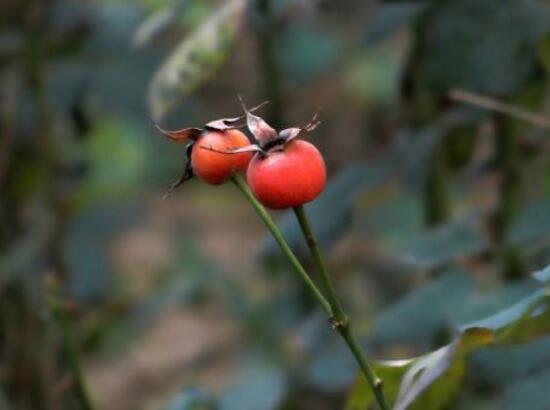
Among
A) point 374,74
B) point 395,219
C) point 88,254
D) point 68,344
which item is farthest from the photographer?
point 374,74

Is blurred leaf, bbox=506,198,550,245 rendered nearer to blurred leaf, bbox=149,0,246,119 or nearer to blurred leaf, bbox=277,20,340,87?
blurred leaf, bbox=149,0,246,119

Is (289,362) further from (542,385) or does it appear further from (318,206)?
(542,385)

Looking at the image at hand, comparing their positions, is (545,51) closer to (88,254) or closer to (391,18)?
(391,18)

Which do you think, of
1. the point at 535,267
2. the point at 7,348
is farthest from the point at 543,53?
the point at 7,348

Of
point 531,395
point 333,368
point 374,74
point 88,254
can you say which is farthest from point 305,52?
point 531,395

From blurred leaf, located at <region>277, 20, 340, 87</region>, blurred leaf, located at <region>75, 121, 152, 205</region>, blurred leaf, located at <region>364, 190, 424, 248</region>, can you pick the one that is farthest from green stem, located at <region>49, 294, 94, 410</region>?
blurred leaf, located at <region>277, 20, 340, 87</region>

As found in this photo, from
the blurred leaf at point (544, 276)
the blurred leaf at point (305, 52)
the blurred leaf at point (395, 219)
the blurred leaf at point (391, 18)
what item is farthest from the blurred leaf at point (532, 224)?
the blurred leaf at point (305, 52)
